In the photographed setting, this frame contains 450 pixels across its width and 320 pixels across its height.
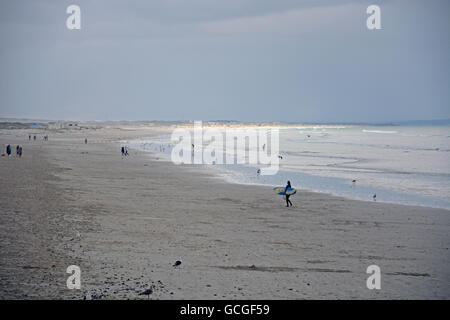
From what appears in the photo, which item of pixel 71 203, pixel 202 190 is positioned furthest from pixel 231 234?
pixel 202 190

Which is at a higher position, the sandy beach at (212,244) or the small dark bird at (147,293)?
the sandy beach at (212,244)

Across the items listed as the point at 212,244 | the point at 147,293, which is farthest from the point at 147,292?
the point at 212,244

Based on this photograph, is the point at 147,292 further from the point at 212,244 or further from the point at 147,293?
the point at 212,244

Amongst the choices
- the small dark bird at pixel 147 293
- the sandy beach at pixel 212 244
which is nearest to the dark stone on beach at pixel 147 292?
the small dark bird at pixel 147 293

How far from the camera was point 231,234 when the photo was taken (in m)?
12.5

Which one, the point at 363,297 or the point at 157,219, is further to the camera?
the point at 157,219

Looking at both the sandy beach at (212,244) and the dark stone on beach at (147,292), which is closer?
the dark stone on beach at (147,292)

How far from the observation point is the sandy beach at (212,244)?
322 inches

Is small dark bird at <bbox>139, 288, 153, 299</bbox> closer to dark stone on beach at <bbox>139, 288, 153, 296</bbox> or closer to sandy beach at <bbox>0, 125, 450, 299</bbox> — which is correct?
dark stone on beach at <bbox>139, 288, 153, 296</bbox>

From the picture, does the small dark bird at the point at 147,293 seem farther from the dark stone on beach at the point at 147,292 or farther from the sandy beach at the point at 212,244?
the sandy beach at the point at 212,244

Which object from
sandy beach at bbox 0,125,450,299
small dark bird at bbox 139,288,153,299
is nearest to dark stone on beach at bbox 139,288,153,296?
small dark bird at bbox 139,288,153,299
